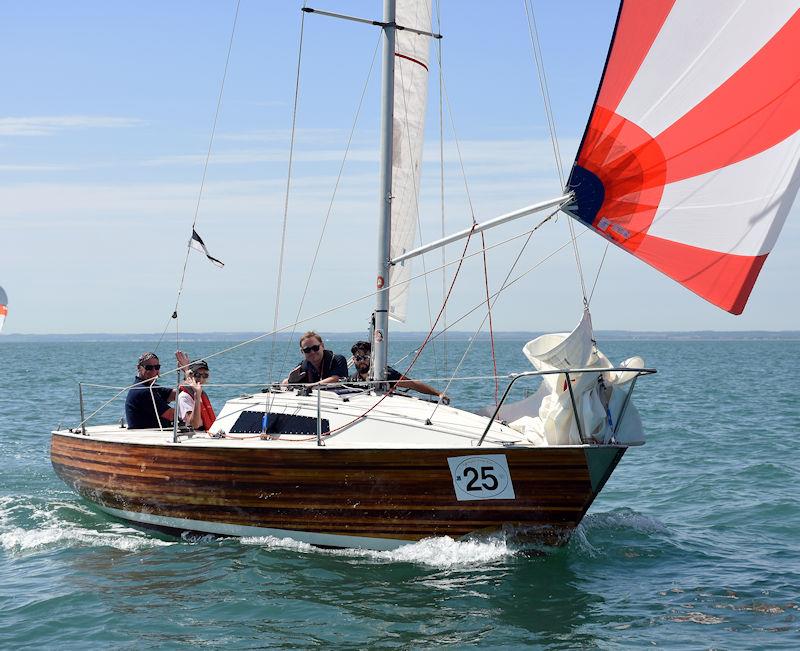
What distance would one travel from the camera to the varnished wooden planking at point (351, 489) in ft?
29.3

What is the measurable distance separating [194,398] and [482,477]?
13.1 feet

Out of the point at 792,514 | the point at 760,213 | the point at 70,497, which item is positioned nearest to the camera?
the point at 760,213

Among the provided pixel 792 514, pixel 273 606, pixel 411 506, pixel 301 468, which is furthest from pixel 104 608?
pixel 792 514

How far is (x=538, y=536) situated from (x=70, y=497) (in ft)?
23.3

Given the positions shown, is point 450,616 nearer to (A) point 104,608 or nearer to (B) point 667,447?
(A) point 104,608

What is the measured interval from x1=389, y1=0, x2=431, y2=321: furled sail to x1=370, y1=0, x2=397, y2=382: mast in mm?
692

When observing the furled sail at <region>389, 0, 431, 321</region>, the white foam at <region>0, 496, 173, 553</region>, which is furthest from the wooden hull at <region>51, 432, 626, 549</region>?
the furled sail at <region>389, 0, 431, 321</region>

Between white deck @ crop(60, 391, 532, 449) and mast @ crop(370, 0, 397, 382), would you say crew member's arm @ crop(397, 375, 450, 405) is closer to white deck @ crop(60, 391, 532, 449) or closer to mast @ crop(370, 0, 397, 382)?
white deck @ crop(60, 391, 532, 449)

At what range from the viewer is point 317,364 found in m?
11.9

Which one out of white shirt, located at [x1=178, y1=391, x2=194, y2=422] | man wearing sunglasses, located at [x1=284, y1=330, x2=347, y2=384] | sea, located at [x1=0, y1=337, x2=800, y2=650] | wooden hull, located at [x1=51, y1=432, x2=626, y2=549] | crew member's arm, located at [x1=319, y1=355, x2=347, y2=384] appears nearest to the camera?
sea, located at [x1=0, y1=337, x2=800, y2=650]

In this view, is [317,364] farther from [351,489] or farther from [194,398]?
[351,489]

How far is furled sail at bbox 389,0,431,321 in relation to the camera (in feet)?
40.2

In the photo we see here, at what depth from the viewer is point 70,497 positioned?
13141 mm

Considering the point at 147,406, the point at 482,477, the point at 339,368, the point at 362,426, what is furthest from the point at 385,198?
the point at 147,406
